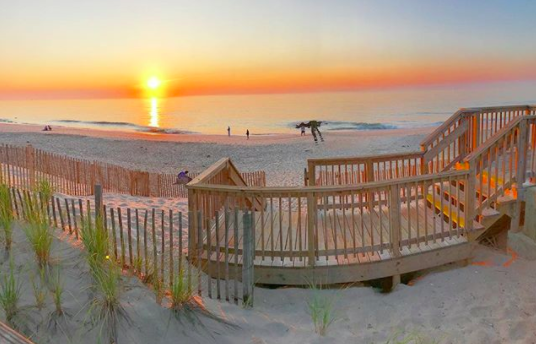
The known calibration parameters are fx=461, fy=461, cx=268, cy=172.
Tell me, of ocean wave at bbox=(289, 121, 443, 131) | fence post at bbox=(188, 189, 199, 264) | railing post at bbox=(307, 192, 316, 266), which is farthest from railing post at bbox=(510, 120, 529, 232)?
ocean wave at bbox=(289, 121, 443, 131)

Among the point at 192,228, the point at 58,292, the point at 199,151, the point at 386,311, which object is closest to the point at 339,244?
the point at 386,311

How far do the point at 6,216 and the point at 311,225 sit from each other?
394 centimetres

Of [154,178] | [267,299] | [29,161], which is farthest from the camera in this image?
[154,178]

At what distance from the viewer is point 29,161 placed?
13.0m

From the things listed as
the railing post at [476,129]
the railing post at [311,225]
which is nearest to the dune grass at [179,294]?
the railing post at [311,225]

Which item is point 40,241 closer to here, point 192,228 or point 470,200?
point 192,228

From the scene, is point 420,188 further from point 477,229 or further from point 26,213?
point 26,213

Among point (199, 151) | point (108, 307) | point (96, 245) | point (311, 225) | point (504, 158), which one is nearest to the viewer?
point (108, 307)

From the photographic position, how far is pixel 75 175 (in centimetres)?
1349

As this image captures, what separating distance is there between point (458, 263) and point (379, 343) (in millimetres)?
2747

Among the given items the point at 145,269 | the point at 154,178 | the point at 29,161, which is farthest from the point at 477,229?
the point at 29,161

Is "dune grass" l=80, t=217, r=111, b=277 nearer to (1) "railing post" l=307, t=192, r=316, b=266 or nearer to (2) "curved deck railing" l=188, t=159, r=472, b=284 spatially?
(2) "curved deck railing" l=188, t=159, r=472, b=284

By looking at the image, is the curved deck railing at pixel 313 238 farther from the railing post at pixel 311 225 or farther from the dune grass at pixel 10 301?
the dune grass at pixel 10 301

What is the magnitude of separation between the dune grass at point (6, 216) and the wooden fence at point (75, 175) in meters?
5.64
